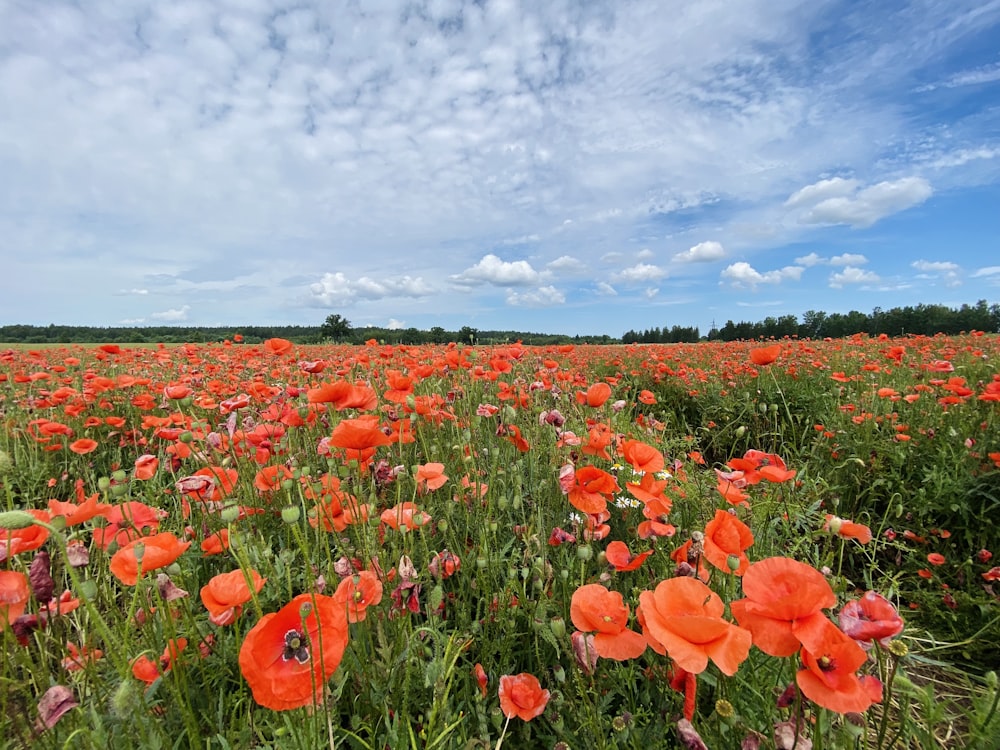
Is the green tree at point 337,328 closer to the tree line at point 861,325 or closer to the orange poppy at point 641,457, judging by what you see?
the orange poppy at point 641,457

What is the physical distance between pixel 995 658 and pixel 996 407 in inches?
70.5

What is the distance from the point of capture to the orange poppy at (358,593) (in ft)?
3.50

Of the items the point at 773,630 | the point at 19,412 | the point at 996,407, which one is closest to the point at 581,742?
the point at 773,630

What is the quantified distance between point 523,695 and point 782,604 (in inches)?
27.5

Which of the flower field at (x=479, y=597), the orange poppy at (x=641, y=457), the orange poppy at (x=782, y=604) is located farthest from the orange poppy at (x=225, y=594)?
the orange poppy at (x=641, y=457)

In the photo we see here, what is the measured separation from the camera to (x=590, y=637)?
3.69 ft

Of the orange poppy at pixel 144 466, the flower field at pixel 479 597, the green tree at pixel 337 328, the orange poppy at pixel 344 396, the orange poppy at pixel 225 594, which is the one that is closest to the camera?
the flower field at pixel 479 597

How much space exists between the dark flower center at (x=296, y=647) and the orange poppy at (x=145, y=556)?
314 mm

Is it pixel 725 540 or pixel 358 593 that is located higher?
pixel 725 540

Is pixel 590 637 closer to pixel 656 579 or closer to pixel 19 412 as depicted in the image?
pixel 656 579

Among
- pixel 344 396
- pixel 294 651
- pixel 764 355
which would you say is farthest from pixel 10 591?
pixel 764 355

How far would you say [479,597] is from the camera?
4.99ft

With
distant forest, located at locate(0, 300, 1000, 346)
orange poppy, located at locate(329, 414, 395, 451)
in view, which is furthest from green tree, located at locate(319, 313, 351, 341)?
orange poppy, located at locate(329, 414, 395, 451)

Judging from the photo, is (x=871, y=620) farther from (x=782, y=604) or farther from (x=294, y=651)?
(x=294, y=651)
